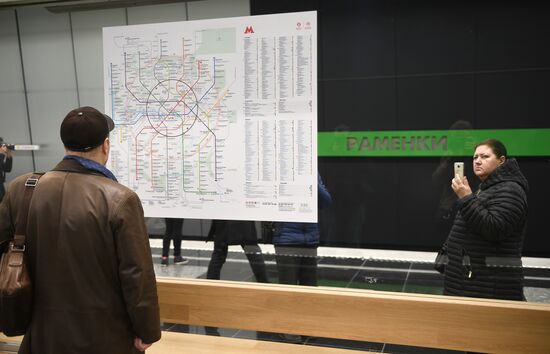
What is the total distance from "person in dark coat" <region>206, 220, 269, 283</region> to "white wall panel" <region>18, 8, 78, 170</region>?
Result: 4.55 feet

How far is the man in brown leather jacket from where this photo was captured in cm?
206

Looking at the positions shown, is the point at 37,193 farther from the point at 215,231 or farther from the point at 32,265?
the point at 215,231

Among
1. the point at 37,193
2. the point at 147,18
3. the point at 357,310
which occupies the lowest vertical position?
the point at 357,310

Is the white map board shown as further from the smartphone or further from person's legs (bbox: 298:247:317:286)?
the smartphone

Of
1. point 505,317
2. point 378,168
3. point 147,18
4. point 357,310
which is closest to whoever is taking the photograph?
point 505,317

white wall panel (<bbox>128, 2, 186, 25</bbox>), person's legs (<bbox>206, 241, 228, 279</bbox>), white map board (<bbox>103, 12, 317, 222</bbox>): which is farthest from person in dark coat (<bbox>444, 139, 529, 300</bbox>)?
white wall panel (<bbox>128, 2, 186, 25</bbox>)

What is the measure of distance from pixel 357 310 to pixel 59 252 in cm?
171

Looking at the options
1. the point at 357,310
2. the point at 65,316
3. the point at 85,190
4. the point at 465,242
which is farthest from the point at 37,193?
the point at 465,242

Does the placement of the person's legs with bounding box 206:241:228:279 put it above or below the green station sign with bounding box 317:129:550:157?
below

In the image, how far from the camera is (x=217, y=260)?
3.71 m

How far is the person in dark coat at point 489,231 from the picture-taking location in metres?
2.95

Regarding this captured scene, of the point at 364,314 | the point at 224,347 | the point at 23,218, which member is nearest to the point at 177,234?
the point at 224,347

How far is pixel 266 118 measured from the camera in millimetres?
3395

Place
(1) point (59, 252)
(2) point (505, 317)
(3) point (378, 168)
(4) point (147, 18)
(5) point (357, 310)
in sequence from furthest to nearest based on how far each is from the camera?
(4) point (147, 18), (3) point (378, 168), (5) point (357, 310), (2) point (505, 317), (1) point (59, 252)
